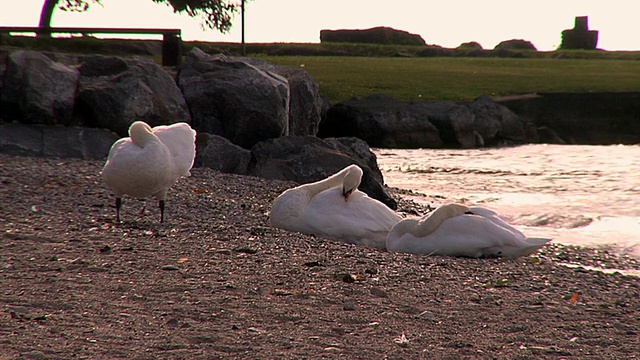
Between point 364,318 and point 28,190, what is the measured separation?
19.7 ft

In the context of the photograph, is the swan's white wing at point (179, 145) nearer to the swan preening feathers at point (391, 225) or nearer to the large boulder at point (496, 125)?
the swan preening feathers at point (391, 225)

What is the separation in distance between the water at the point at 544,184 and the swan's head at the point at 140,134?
18.0 feet

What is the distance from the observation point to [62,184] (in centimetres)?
1072

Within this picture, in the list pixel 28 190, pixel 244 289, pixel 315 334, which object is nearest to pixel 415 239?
pixel 244 289

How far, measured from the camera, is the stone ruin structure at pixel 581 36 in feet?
203

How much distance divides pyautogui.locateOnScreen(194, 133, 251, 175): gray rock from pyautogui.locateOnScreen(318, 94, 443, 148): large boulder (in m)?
12.0

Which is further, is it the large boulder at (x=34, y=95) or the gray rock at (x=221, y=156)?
the large boulder at (x=34, y=95)

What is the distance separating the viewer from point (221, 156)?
14.7m

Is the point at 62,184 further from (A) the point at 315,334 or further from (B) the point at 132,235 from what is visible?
(A) the point at 315,334

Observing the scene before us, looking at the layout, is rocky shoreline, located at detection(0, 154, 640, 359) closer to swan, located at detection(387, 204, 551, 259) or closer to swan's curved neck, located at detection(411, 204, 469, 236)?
swan, located at detection(387, 204, 551, 259)

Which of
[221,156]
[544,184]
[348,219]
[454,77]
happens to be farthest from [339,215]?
[454,77]

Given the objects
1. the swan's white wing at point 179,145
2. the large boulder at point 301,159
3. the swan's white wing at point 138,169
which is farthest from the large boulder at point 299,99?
the swan's white wing at point 138,169

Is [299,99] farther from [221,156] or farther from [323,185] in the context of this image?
[323,185]

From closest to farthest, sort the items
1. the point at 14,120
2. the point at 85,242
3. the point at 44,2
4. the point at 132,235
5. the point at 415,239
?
the point at 85,242, the point at 132,235, the point at 415,239, the point at 14,120, the point at 44,2
